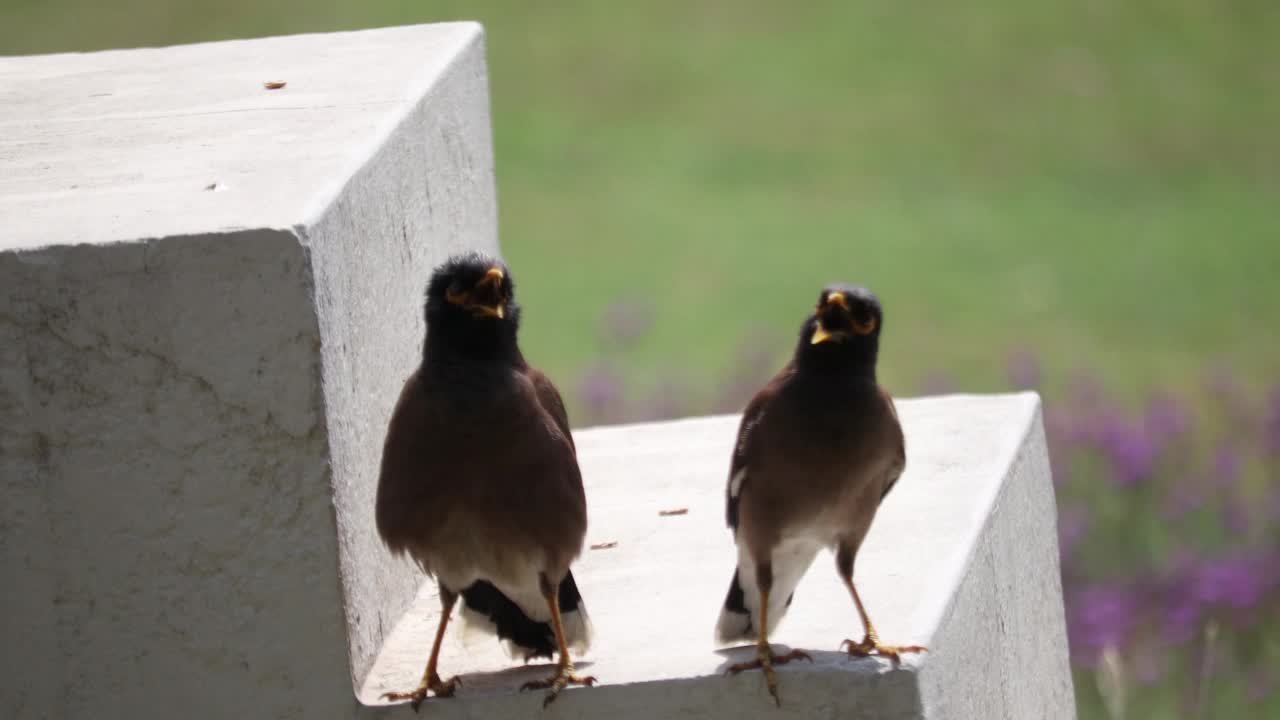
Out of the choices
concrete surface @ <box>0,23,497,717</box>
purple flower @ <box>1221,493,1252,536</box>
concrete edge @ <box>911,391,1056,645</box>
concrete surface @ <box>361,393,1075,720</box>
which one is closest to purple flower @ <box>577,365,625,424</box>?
concrete surface @ <box>361,393,1075,720</box>

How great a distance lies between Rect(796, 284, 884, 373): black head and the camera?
3755mm

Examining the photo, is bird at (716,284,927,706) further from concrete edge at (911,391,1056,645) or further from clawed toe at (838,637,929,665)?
concrete edge at (911,391,1056,645)

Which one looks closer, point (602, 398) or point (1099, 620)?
point (1099, 620)

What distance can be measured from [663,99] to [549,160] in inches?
40.6

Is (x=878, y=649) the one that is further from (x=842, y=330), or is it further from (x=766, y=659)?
(x=842, y=330)

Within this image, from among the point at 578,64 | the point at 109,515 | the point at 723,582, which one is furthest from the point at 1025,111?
the point at 109,515

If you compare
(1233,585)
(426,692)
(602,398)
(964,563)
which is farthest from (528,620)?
(602,398)

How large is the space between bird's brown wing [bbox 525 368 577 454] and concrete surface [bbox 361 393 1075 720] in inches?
19.1

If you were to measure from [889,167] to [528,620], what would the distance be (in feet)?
26.0

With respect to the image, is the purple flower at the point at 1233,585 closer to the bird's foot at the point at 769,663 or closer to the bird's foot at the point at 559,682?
the bird's foot at the point at 769,663

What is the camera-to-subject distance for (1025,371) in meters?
8.24

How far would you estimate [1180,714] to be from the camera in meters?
6.52

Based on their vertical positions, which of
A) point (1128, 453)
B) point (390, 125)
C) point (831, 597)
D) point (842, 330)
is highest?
point (390, 125)

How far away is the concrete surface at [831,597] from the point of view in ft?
12.4
